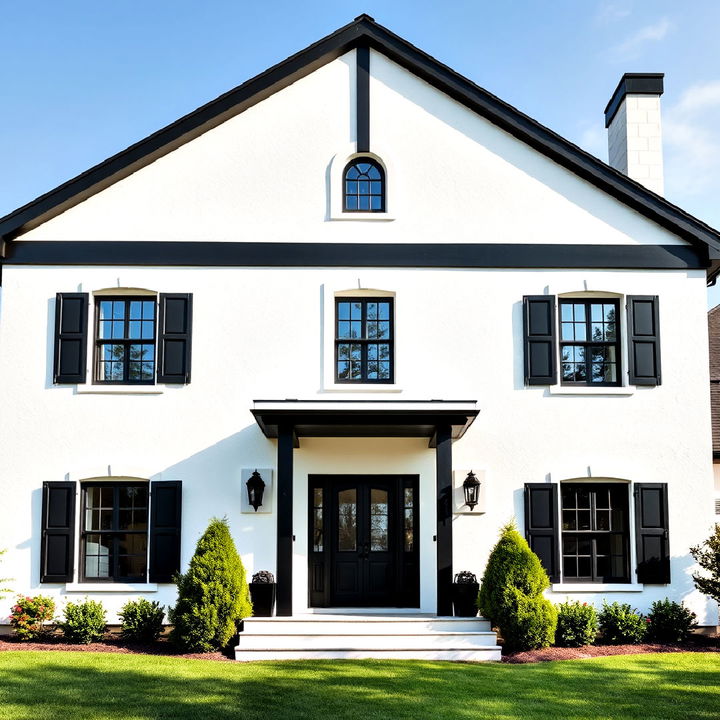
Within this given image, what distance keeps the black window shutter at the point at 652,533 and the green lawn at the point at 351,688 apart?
179 cm

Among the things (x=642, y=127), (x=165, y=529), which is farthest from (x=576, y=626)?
(x=642, y=127)

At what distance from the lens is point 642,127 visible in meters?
16.0

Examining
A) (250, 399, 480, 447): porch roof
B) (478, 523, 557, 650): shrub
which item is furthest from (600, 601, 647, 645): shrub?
(250, 399, 480, 447): porch roof

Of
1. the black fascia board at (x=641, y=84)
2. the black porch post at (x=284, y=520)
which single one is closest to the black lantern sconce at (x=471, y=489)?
the black porch post at (x=284, y=520)

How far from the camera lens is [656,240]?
14.6 m

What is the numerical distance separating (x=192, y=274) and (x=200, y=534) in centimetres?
418

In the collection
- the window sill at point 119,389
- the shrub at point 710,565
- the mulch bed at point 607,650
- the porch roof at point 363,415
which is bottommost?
the mulch bed at point 607,650

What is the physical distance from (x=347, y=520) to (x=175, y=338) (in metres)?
4.04

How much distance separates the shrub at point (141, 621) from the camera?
42.3 feet

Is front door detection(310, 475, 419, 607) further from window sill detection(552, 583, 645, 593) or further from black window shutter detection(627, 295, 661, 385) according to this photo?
black window shutter detection(627, 295, 661, 385)

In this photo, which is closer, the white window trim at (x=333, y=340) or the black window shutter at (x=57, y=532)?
the black window shutter at (x=57, y=532)

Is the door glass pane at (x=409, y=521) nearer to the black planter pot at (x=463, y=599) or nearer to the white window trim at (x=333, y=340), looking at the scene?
the black planter pot at (x=463, y=599)

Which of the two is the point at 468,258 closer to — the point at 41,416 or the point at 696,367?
the point at 696,367

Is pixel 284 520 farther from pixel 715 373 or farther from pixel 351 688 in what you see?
pixel 715 373
